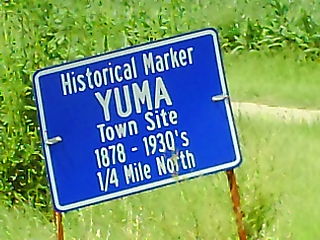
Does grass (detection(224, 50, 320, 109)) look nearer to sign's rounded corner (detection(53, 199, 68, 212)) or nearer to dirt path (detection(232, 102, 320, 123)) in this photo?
dirt path (detection(232, 102, 320, 123))

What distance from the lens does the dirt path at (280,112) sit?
537 centimetres

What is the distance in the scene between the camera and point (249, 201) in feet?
11.1

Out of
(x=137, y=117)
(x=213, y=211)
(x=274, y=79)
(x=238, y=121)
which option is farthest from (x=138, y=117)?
(x=274, y=79)

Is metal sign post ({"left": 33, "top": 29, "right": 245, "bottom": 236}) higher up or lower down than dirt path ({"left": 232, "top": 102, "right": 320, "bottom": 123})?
higher up

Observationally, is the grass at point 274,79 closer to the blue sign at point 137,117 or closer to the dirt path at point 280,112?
the dirt path at point 280,112

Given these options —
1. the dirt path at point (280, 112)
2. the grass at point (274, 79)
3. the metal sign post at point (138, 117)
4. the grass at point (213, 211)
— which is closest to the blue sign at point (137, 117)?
the metal sign post at point (138, 117)

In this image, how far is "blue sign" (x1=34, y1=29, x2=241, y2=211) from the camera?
2.85m

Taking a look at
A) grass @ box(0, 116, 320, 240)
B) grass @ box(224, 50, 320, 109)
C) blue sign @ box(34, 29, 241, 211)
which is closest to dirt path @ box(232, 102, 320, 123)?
grass @ box(224, 50, 320, 109)

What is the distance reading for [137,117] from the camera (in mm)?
2885

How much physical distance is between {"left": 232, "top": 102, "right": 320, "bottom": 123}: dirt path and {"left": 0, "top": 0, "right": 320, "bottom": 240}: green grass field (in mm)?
95

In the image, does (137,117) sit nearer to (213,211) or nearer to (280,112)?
(213,211)

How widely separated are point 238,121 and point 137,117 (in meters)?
2.21

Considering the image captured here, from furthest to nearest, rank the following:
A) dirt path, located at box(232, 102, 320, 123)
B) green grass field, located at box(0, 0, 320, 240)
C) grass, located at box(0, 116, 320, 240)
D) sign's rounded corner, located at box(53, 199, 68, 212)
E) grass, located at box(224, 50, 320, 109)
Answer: grass, located at box(224, 50, 320, 109)
dirt path, located at box(232, 102, 320, 123)
green grass field, located at box(0, 0, 320, 240)
grass, located at box(0, 116, 320, 240)
sign's rounded corner, located at box(53, 199, 68, 212)

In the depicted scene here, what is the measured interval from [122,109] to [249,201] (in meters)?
0.82
